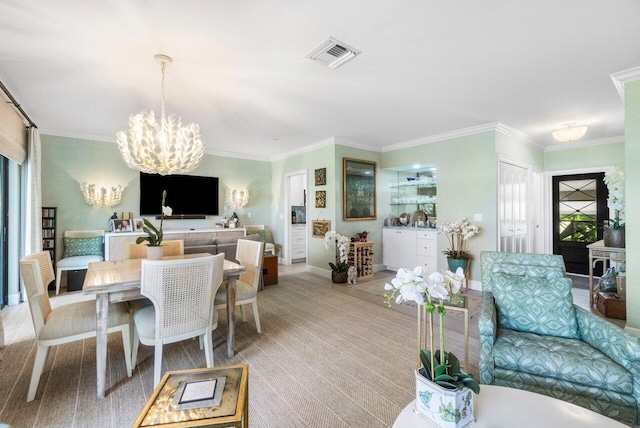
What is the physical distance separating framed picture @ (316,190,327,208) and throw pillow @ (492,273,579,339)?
3.66 meters

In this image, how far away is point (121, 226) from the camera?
507 cm

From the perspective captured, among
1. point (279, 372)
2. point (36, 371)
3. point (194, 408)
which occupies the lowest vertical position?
point (279, 372)

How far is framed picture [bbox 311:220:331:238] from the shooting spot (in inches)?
214

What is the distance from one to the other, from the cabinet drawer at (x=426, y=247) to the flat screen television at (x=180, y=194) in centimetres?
424

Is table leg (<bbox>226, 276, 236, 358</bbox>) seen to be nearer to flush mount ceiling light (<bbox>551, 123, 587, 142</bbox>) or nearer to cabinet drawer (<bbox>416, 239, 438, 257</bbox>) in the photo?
cabinet drawer (<bbox>416, 239, 438, 257</bbox>)

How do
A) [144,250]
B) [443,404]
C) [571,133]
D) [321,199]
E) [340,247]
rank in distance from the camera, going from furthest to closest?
[321,199]
[340,247]
[571,133]
[144,250]
[443,404]

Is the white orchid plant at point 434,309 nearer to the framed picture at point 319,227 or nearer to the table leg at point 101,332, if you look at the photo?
the table leg at point 101,332

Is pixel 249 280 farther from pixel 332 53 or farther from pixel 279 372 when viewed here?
pixel 332 53

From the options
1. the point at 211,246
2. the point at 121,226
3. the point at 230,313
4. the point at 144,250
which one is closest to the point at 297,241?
the point at 211,246

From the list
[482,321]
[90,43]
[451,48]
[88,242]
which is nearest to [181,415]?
[482,321]

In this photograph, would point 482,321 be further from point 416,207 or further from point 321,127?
point 416,207

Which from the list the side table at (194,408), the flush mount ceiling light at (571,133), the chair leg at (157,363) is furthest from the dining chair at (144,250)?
the flush mount ceiling light at (571,133)

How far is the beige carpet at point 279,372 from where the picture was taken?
1771mm

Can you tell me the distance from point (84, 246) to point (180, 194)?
1.78m
